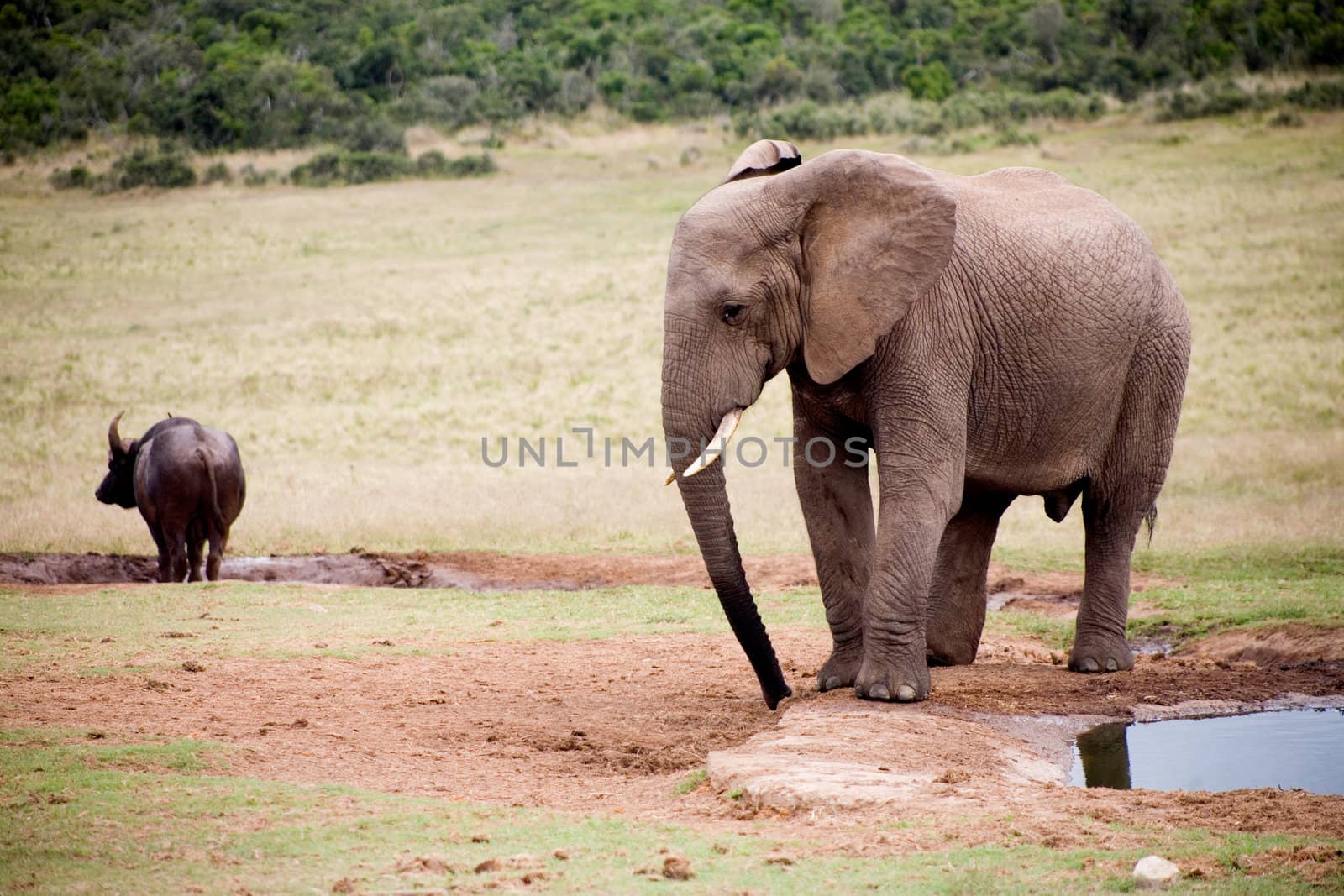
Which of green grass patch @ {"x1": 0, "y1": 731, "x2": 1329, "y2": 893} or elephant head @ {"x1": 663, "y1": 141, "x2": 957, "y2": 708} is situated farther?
elephant head @ {"x1": 663, "y1": 141, "x2": 957, "y2": 708}

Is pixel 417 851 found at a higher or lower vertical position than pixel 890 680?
higher

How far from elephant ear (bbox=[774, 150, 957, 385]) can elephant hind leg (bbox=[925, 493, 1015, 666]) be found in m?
2.58

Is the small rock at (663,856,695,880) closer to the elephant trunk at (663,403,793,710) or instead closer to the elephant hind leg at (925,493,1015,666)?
the elephant trunk at (663,403,793,710)

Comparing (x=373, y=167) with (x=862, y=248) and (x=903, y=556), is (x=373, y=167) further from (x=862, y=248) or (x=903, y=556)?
(x=903, y=556)

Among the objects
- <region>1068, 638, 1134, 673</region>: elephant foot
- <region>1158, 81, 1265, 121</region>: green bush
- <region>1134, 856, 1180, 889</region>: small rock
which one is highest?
<region>1158, 81, 1265, 121</region>: green bush

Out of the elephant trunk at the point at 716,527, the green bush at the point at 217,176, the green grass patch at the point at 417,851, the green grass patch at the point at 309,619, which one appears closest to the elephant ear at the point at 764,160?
the elephant trunk at the point at 716,527

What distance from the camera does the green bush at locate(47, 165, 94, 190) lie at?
53.6m

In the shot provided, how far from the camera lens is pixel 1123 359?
10.7 meters

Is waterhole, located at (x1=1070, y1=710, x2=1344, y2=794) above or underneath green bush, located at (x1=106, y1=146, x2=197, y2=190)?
above

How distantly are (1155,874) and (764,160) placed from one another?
564cm

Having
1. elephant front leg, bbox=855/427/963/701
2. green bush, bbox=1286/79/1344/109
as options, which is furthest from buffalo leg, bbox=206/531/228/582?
green bush, bbox=1286/79/1344/109

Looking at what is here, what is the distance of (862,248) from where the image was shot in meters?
9.28

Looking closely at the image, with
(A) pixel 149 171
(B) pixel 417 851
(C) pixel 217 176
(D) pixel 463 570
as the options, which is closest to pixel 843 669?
(B) pixel 417 851

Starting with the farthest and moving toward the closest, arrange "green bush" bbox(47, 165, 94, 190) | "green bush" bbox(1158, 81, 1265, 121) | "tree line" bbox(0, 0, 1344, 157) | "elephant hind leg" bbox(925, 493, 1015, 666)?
"tree line" bbox(0, 0, 1344, 157) < "green bush" bbox(1158, 81, 1265, 121) < "green bush" bbox(47, 165, 94, 190) < "elephant hind leg" bbox(925, 493, 1015, 666)
